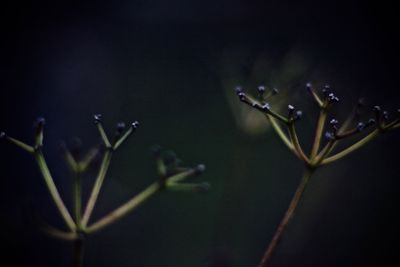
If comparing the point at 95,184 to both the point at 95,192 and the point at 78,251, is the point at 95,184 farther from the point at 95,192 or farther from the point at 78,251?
the point at 78,251

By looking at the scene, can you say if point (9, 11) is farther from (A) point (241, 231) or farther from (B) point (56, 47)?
(A) point (241, 231)

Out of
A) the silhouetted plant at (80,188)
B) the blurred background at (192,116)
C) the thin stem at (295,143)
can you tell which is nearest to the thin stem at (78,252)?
the silhouetted plant at (80,188)

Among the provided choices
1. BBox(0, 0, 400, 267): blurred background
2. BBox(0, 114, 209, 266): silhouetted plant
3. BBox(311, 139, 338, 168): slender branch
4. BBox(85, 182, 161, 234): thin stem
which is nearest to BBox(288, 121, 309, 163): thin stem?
BBox(311, 139, 338, 168): slender branch

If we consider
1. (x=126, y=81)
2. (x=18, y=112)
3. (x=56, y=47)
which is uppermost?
(x=56, y=47)

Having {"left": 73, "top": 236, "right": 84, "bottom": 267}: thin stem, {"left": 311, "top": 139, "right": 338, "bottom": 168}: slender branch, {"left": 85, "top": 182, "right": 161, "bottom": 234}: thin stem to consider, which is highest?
{"left": 311, "top": 139, "right": 338, "bottom": 168}: slender branch

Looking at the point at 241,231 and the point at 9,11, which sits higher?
the point at 9,11

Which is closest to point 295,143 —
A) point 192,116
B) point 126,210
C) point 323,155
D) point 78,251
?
point 323,155

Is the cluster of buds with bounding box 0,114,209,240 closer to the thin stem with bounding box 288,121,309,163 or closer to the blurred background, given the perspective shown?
the thin stem with bounding box 288,121,309,163

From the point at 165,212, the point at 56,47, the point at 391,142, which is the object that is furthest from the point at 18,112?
the point at 391,142
